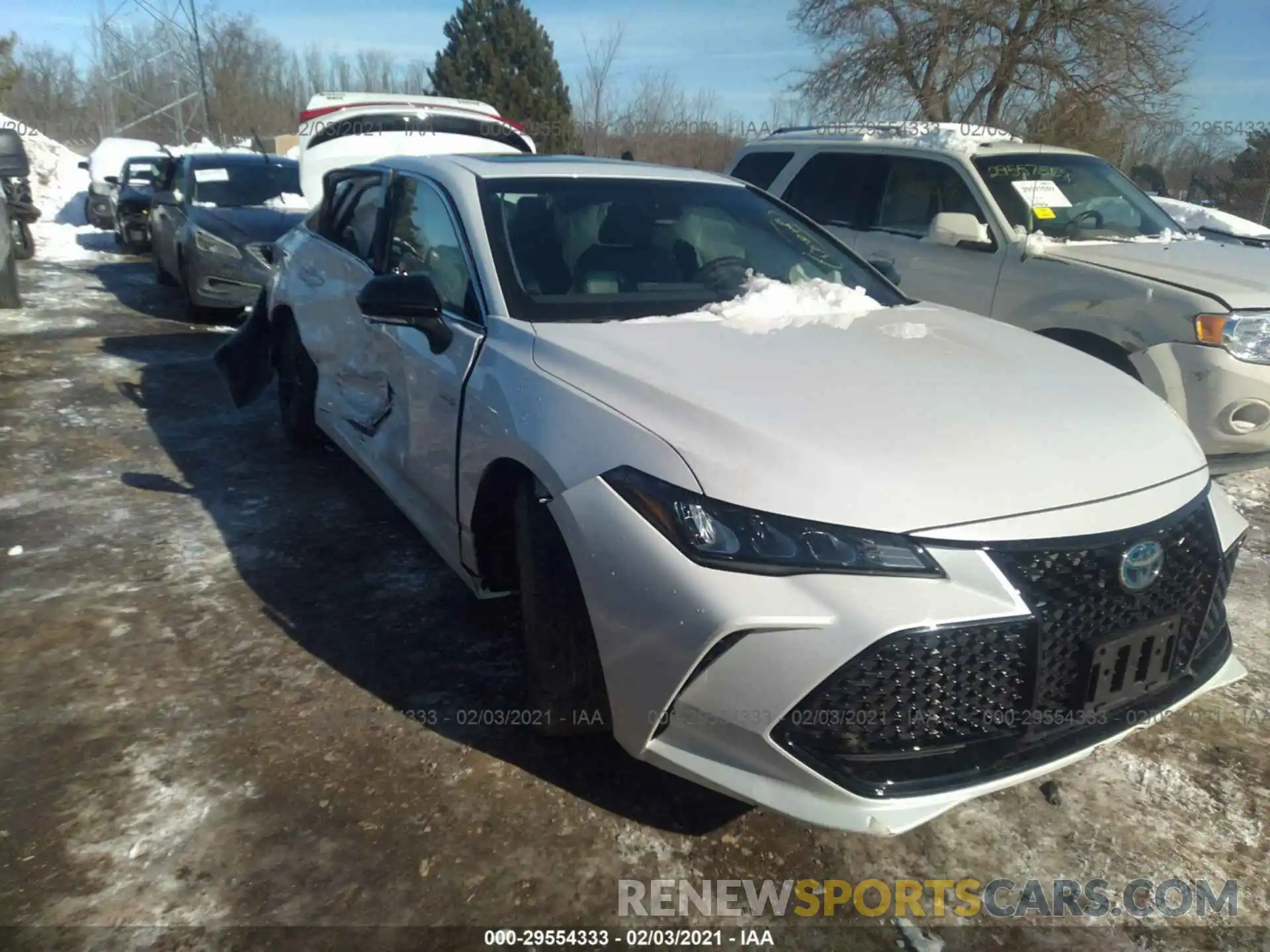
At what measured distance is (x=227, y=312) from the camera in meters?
9.52

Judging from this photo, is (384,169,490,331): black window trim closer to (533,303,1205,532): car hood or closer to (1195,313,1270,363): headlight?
(533,303,1205,532): car hood

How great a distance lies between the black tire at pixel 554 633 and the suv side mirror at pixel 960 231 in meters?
3.86

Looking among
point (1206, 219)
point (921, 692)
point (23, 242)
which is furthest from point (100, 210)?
point (921, 692)

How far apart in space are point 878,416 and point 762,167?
5454mm

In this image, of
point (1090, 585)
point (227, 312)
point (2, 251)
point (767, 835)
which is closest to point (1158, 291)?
point (1090, 585)

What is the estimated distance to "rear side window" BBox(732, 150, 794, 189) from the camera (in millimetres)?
7070

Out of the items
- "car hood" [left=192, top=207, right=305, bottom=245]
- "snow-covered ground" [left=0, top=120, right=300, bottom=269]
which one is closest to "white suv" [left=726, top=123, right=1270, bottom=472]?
"car hood" [left=192, top=207, right=305, bottom=245]

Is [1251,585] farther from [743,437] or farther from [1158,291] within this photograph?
[743,437]

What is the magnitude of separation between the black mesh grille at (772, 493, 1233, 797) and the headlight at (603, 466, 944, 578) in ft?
0.52

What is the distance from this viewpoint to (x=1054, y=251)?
5.28m

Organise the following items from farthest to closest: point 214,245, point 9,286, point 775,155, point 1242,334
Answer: point 9,286 → point 214,245 → point 775,155 → point 1242,334

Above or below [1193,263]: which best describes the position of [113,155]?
above

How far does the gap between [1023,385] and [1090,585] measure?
702 millimetres

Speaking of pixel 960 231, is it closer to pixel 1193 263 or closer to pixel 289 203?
pixel 1193 263
